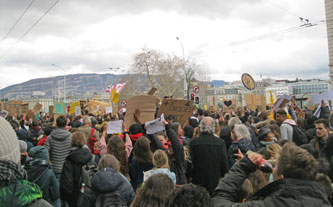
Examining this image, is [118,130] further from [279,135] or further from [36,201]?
[36,201]

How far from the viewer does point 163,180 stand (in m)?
2.58

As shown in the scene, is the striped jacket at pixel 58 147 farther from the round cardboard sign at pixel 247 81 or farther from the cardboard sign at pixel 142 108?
the round cardboard sign at pixel 247 81

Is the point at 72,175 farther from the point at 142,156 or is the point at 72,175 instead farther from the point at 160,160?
the point at 160,160

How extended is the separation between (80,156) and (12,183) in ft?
10.1

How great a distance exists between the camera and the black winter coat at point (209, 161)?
183 inches

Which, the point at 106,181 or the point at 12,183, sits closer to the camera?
the point at 12,183

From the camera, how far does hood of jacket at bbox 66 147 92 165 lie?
4711 millimetres

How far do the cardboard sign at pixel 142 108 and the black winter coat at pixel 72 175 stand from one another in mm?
1381

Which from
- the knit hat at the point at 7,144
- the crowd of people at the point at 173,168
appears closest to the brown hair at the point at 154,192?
the crowd of people at the point at 173,168

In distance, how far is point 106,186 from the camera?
11.2 feet

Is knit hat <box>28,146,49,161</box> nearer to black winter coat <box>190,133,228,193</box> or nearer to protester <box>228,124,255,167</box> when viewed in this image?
black winter coat <box>190,133,228,193</box>

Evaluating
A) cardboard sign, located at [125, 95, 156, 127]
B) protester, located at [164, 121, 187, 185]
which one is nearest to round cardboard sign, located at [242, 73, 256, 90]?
cardboard sign, located at [125, 95, 156, 127]

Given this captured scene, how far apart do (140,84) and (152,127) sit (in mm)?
45304

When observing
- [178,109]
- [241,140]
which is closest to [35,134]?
[178,109]
